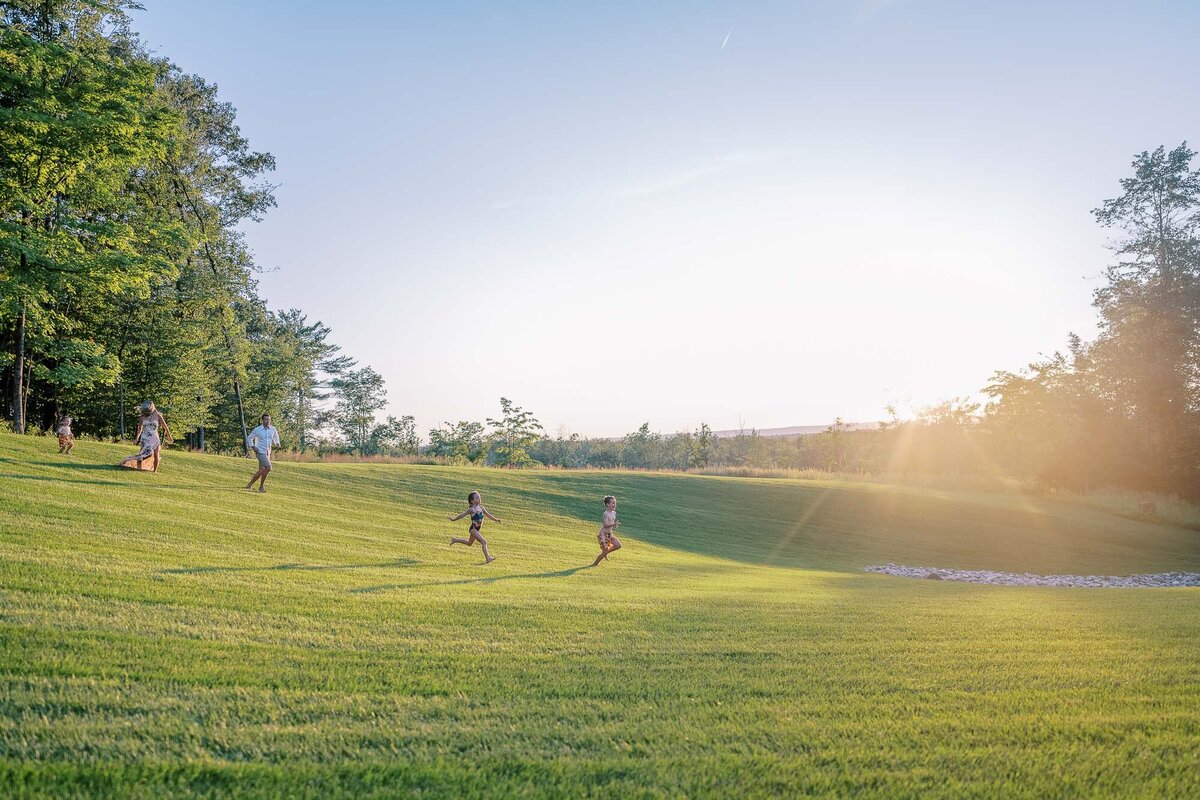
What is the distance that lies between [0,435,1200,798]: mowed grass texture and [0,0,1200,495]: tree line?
1262 cm

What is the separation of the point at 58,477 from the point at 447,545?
894 cm

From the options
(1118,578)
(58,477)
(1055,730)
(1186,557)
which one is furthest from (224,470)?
(1186,557)

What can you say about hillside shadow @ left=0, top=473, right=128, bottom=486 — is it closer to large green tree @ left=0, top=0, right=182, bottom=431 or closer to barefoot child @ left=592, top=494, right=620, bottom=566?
large green tree @ left=0, top=0, right=182, bottom=431

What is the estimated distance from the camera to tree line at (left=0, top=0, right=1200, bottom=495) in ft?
64.8

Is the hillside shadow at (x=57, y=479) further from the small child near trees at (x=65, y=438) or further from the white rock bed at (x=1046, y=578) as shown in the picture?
the white rock bed at (x=1046, y=578)

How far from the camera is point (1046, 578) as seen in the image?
2302cm

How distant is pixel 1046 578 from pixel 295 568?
25581mm

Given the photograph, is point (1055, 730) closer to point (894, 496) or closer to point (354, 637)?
point (354, 637)

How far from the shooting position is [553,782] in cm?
328

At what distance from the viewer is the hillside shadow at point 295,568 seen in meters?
8.35

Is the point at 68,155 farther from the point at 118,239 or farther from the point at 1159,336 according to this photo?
the point at 1159,336

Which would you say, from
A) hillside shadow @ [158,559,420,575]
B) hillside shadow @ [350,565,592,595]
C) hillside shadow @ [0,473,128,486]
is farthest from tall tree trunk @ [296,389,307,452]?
hillside shadow @ [350,565,592,595]

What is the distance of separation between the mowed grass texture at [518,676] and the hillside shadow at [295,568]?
81 mm

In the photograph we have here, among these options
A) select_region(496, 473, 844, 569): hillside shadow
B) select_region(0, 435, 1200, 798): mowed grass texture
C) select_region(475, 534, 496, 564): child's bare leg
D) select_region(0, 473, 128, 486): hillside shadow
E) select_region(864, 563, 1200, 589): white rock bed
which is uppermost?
select_region(0, 473, 128, 486): hillside shadow
